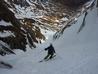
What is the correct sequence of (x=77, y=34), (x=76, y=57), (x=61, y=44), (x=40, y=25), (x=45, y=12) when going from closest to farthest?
(x=76, y=57) < (x=61, y=44) < (x=77, y=34) < (x=40, y=25) < (x=45, y=12)

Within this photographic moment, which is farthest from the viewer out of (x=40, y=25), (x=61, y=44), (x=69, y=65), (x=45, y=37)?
(x=40, y=25)

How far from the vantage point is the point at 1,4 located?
27.5 meters

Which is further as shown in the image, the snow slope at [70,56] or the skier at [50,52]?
the skier at [50,52]

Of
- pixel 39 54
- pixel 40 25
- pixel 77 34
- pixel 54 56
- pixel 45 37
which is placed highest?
pixel 40 25

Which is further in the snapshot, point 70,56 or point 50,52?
point 70,56

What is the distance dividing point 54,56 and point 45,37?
1029 cm

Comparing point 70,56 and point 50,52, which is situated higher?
point 50,52

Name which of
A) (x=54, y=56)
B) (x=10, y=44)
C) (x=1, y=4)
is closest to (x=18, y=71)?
(x=54, y=56)

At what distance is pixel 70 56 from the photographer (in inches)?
873

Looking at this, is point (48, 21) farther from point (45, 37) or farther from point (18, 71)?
point (18, 71)

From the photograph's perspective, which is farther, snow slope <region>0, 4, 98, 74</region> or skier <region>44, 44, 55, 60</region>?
skier <region>44, 44, 55, 60</region>

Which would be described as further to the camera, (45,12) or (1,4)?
(45,12)

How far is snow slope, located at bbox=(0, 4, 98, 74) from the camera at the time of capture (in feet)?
62.6

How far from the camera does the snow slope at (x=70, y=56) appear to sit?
19078mm
